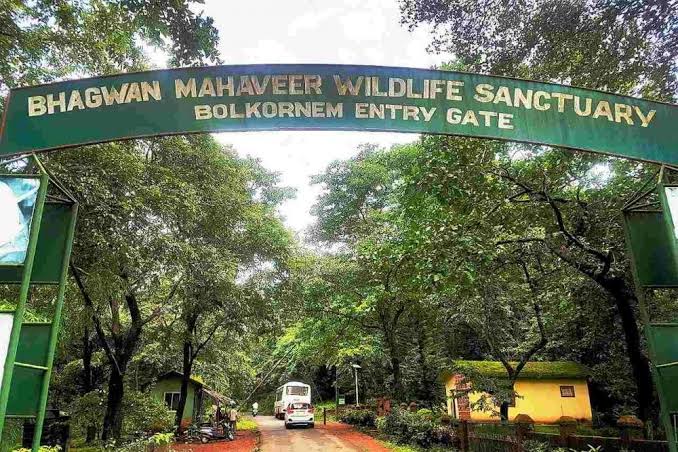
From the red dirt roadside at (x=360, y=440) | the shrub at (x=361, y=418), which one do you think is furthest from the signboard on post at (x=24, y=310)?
the shrub at (x=361, y=418)

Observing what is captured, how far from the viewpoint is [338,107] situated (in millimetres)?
4223

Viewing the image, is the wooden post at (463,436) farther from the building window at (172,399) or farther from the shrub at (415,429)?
the building window at (172,399)

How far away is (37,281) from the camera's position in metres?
4.07

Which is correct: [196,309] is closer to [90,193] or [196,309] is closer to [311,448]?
[311,448]

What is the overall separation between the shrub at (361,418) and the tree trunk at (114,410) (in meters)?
10.7

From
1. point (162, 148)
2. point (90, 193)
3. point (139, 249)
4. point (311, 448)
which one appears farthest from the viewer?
point (311, 448)

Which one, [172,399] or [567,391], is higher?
[567,391]

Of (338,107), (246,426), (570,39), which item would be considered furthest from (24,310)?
(246,426)

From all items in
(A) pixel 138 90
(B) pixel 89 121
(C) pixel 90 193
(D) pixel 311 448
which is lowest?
(D) pixel 311 448

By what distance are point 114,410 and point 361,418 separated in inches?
482

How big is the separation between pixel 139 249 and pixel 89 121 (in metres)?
6.31

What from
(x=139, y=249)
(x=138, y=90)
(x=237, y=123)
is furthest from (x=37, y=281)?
(x=139, y=249)

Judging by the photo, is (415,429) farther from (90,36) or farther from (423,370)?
(90,36)

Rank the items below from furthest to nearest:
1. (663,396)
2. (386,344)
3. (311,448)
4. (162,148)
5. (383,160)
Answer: (383,160)
(386,344)
(311,448)
(162,148)
(663,396)
